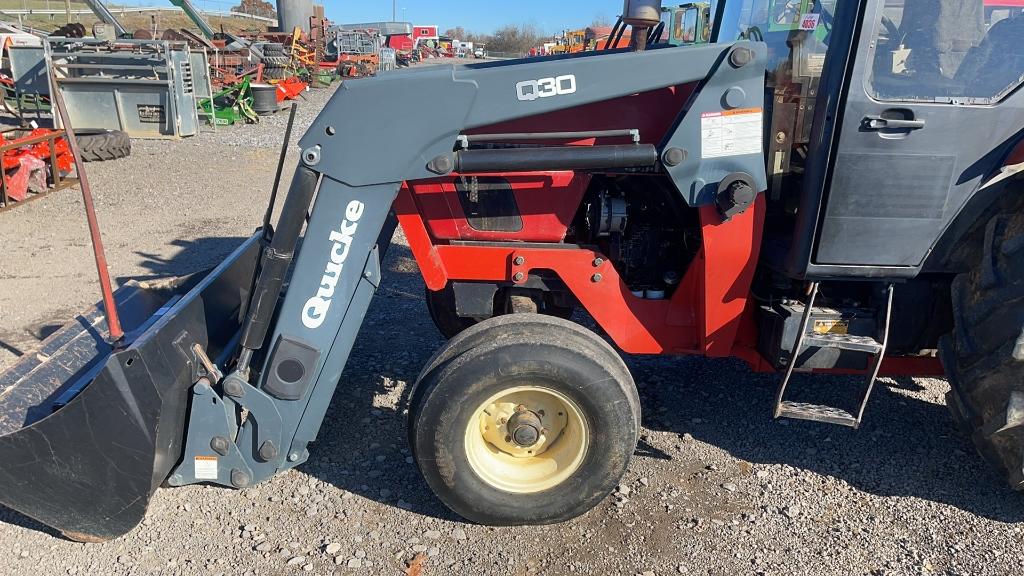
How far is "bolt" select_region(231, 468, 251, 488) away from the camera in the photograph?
302 centimetres

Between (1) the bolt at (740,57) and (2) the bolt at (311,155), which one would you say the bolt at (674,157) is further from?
(2) the bolt at (311,155)

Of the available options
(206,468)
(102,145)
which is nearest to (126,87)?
(102,145)

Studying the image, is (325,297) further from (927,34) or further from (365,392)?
(927,34)

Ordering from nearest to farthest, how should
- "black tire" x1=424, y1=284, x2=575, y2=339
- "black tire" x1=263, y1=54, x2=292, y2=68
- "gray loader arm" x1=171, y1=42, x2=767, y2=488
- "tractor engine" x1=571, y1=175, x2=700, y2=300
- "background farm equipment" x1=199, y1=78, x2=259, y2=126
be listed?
"gray loader arm" x1=171, y1=42, x2=767, y2=488 < "tractor engine" x1=571, y1=175, x2=700, y2=300 < "black tire" x1=424, y1=284, x2=575, y2=339 < "background farm equipment" x1=199, y1=78, x2=259, y2=126 < "black tire" x1=263, y1=54, x2=292, y2=68

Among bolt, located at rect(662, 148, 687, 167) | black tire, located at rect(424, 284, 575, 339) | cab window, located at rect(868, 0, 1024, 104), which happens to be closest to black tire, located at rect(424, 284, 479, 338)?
black tire, located at rect(424, 284, 575, 339)

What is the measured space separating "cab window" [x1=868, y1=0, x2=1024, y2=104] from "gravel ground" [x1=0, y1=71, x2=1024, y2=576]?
1779mm

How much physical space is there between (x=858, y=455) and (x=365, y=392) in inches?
105

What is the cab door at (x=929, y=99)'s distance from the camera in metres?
2.73

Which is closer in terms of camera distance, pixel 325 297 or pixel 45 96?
pixel 325 297

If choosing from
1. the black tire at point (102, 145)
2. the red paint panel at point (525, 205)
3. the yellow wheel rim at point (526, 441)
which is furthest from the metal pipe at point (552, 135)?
the black tire at point (102, 145)

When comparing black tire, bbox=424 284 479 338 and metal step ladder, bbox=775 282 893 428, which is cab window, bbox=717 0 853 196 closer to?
metal step ladder, bbox=775 282 893 428

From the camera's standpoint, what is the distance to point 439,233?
329 centimetres

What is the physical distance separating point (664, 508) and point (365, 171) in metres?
1.97

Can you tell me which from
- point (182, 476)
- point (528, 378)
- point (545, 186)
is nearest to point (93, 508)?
point (182, 476)
